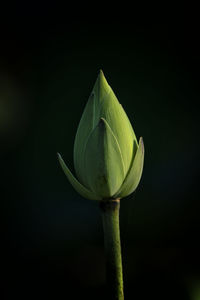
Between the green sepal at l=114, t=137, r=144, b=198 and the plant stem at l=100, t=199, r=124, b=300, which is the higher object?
the green sepal at l=114, t=137, r=144, b=198

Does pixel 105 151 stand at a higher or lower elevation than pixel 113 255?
higher

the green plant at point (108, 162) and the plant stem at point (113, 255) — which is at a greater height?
the green plant at point (108, 162)

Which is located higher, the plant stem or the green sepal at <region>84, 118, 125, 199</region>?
the green sepal at <region>84, 118, 125, 199</region>
